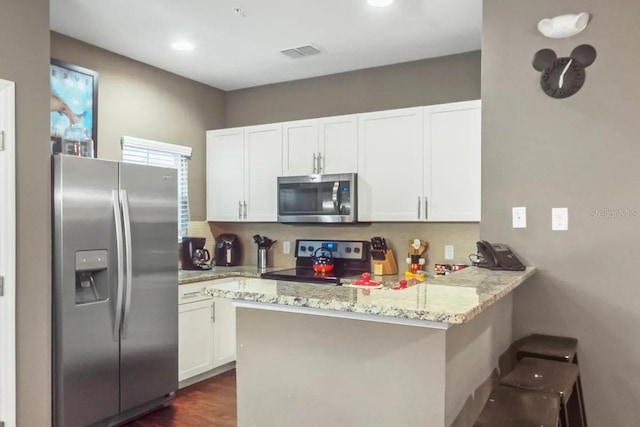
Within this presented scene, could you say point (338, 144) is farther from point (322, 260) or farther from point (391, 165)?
point (322, 260)

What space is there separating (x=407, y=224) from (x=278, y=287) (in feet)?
8.24

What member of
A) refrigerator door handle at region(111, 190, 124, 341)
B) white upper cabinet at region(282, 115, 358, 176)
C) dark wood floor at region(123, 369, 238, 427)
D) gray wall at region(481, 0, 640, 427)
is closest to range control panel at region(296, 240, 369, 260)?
white upper cabinet at region(282, 115, 358, 176)

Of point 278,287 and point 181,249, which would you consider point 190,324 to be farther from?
point 278,287

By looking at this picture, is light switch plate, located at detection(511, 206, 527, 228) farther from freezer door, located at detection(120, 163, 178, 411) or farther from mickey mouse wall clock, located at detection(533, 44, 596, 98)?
freezer door, located at detection(120, 163, 178, 411)

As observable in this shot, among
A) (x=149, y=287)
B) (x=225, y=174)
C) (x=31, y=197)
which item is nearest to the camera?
(x=31, y=197)

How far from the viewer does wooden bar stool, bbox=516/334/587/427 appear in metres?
2.11

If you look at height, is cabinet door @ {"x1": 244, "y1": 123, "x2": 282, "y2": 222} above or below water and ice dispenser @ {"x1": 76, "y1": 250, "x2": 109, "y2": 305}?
above

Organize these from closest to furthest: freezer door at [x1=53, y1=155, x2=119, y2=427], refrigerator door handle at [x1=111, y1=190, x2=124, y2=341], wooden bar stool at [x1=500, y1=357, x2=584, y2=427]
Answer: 1. wooden bar stool at [x1=500, y1=357, x2=584, y2=427]
2. freezer door at [x1=53, y1=155, x2=119, y2=427]
3. refrigerator door handle at [x1=111, y1=190, x2=124, y2=341]

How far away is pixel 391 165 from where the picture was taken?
3.82 meters

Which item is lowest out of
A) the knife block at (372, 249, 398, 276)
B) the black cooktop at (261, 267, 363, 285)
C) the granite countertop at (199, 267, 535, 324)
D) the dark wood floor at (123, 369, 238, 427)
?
the dark wood floor at (123, 369, 238, 427)

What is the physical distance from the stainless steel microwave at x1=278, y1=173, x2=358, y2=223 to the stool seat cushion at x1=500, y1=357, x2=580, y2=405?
6.96 ft

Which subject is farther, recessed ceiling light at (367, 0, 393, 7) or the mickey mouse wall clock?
recessed ceiling light at (367, 0, 393, 7)

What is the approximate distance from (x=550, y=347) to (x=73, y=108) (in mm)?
3436

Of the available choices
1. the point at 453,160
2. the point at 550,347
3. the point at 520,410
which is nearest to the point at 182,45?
the point at 453,160
